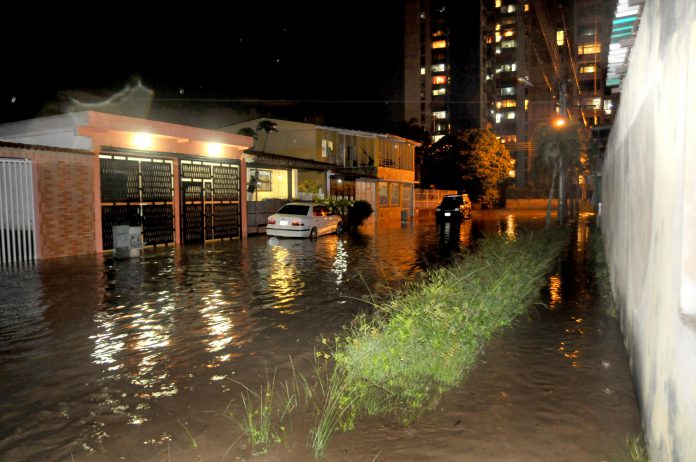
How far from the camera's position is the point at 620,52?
7.16m

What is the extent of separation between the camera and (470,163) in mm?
64250

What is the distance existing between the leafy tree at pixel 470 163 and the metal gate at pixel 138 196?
48.5m

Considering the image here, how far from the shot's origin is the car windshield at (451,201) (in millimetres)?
38750

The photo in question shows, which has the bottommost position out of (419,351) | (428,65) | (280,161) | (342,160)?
(419,351)

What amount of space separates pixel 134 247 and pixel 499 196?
60767 mm

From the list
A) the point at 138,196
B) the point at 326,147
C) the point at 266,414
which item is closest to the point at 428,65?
the point at 326,147

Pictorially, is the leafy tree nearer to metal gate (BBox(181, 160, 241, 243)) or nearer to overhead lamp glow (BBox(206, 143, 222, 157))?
metal gate (BBox(181, 160, 241, 243))

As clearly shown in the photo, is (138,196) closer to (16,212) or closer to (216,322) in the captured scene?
(16,212)

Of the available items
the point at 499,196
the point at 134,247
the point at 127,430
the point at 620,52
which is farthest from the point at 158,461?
the point at 499,196

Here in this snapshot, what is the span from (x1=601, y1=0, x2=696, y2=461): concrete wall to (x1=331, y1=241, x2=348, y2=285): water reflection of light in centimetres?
757

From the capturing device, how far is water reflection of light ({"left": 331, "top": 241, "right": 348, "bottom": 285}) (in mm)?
12895

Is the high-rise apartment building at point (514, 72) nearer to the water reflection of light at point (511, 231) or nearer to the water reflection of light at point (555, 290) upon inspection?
the water reflection of light at point (511, 231)

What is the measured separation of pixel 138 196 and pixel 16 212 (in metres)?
4.53

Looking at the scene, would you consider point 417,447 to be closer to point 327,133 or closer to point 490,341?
point 490,341
